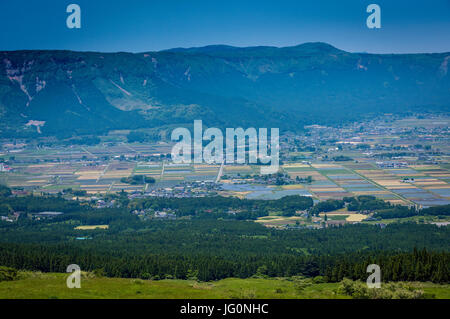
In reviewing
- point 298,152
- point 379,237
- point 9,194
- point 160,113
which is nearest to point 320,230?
point 379,237

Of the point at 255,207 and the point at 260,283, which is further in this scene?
the point at 255,207

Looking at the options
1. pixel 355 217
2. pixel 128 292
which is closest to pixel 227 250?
pixel 355 217

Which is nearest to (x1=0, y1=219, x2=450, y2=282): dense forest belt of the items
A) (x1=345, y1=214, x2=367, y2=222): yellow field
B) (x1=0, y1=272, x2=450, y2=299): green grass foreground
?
(x1=345, y1=214, x2=367, y2=222): yellow field

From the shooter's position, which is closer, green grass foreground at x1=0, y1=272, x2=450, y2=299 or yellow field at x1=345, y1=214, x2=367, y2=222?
green grass foreground at x1=0, y1=272, x2=450, y2=299

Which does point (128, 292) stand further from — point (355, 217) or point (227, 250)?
point (355, 217)

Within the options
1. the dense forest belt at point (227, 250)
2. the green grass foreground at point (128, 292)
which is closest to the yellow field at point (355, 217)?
the dense forest belt at point (227, 250)

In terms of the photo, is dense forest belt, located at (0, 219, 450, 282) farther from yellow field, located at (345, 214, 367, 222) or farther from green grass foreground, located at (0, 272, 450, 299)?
green grass foreground, located at (0, 272, 450, 299)

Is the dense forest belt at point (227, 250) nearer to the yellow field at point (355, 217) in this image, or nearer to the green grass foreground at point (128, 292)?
the yellow field at point (355, 217)
